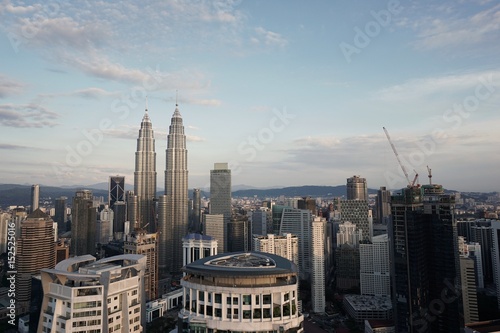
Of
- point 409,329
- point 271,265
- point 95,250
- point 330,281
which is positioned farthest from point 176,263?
point 271,265

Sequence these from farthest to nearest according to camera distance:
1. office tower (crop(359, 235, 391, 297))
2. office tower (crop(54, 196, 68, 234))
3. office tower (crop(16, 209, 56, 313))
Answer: office tower (crop(54, 196, 68, 234)) → office tower (crop(359, 235, 391, 297)) → office tower (crop(16, 209, 56, 313))

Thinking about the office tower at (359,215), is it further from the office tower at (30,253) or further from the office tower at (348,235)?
the office tower at (30,253)

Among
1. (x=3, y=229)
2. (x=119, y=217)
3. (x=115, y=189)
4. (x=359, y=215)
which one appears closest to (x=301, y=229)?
(x=359, y=215)

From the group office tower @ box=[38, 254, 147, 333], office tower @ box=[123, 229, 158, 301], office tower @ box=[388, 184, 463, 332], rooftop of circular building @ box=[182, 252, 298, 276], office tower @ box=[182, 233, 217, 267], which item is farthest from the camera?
office tower @ box=[182, 233, 217, 267]

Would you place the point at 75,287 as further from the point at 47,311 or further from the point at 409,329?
the point at 409,329

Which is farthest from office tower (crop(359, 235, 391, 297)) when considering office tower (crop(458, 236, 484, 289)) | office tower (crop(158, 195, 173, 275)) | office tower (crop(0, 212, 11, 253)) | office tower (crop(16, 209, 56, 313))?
office tower (crop(0, 212, 11, 253))

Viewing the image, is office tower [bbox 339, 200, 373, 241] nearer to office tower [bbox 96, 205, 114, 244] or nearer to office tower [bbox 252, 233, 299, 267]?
office tower [bbox 252, 233, 299, 267]
